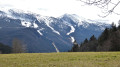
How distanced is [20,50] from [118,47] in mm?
42179

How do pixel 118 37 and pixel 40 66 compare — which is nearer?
pixel 40 66

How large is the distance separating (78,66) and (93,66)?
0.95m

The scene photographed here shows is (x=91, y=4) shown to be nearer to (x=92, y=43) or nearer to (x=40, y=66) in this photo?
(x=40, y=66)

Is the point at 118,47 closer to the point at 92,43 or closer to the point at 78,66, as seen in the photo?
the point at 92,43

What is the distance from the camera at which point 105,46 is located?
238ft

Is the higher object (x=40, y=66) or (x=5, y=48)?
(x=40, y=66)

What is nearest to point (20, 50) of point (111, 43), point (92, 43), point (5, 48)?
point (92, 43)

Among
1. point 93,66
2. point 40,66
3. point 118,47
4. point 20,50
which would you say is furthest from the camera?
point 20,50

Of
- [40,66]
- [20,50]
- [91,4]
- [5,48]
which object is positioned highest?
[91,4]

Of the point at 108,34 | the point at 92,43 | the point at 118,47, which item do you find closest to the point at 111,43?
the point at 118,47

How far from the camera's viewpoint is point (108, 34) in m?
80.7

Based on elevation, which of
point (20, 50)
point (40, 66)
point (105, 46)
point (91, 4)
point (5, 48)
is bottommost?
point (5, 48)

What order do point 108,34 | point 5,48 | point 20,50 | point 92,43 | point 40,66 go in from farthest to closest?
1. point 5,48
2. point 92,43
3. point 20,50
4. point 108,34
5. point 40,66

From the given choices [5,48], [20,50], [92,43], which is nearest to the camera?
[20,50]
